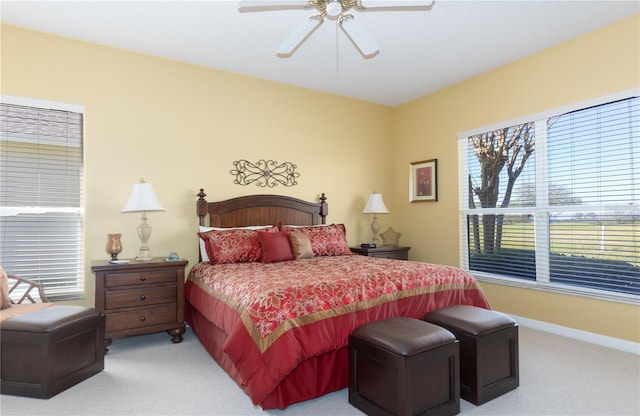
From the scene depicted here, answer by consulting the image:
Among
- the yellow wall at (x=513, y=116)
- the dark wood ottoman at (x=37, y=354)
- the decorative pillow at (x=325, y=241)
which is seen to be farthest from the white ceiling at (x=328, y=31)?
the dark wood ottoman at (x=37, y=354)

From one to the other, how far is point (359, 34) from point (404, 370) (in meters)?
2.09

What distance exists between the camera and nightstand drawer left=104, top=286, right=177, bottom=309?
317 centimetres

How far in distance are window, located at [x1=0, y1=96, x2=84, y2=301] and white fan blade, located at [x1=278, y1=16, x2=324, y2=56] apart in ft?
7.39

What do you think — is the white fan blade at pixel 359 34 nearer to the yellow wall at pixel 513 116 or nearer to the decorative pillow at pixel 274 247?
the decorative pillow at pixel 274 247

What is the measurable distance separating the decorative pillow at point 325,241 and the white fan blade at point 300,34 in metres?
1.90

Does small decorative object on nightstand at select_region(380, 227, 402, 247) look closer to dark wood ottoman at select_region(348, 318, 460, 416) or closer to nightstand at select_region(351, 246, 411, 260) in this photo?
nightstand at select_region(351, 246, 411, 260)

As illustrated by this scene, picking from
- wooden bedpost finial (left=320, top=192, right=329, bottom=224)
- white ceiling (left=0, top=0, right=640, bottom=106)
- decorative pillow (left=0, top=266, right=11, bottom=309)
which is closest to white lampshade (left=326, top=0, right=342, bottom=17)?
white ceiling (left=0, top=0, right=640, bottom=106)

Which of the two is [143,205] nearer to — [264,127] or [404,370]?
[264,127]

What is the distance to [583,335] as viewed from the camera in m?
3.48

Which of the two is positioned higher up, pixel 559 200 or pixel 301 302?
pixel 559 200

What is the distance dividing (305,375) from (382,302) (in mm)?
701

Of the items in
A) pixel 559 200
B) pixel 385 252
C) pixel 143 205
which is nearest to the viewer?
pixel 143 205

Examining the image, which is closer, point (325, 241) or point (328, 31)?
point (328, 31)

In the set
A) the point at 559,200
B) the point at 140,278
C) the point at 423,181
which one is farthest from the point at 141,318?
the point at 559,200
